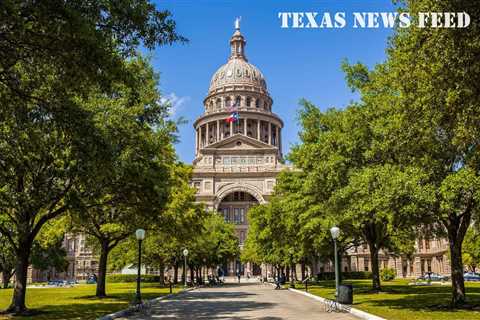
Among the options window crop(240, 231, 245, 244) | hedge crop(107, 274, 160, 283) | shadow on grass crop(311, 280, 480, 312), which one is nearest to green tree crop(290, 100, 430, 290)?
shadow on grass crop(311, 280, 480, 312)

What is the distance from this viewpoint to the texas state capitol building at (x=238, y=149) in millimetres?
107000

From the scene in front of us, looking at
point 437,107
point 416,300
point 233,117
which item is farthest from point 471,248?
point 233,117

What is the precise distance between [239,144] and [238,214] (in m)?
16.3

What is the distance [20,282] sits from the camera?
65.6 ft

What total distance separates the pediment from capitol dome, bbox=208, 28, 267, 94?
28.4 m

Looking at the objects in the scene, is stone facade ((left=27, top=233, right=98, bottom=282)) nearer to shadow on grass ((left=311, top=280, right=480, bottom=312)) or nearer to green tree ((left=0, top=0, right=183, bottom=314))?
shadow on grass ((left=311, top=280, right=480, bottom=312))

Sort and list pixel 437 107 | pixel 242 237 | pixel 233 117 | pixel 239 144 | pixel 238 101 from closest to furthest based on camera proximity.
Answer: pixel 437 107
pixel 242 237
pixel 239 144
pixel 233 117
pixel 238 101

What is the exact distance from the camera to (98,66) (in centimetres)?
1182

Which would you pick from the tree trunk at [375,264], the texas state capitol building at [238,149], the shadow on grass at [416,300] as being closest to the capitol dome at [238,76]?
the texas state capitol building at [238,149]

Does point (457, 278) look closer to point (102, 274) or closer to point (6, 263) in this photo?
point (102, 274)

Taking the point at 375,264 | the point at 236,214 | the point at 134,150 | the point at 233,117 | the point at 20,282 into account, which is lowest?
the point at 20,282

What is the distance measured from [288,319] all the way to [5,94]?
1137 cm

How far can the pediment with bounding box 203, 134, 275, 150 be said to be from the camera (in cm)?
11006

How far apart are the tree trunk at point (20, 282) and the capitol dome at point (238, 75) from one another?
383 ft
